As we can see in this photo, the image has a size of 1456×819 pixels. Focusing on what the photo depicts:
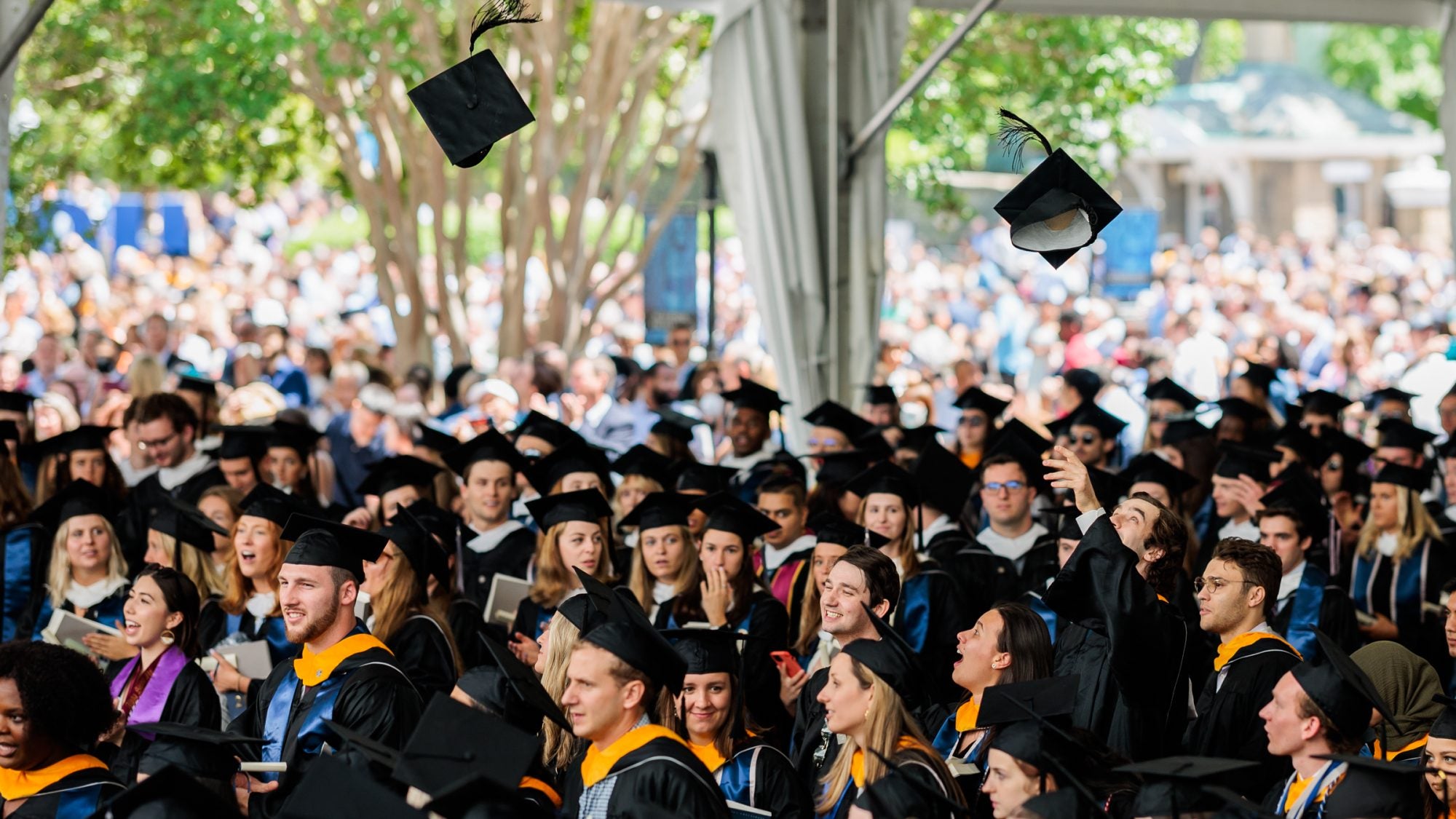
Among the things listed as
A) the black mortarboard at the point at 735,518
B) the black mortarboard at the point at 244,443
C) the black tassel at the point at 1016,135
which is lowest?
the black mortarboard at the point at 735,518

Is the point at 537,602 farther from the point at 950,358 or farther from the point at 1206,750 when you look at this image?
the point at 950,358

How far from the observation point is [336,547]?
212 inches

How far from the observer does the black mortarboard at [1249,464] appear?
26.5ft

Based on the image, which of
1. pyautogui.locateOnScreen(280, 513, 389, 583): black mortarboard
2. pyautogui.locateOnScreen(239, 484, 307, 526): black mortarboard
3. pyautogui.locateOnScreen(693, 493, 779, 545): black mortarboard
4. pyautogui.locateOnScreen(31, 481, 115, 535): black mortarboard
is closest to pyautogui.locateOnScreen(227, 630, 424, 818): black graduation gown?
pyautogui.locateOnScreen(280, 513, 389, 583): black mortarboard

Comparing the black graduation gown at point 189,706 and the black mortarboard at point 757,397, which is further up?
the black mortarboard at point 757,397

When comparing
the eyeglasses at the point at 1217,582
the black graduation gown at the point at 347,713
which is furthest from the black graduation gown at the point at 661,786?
the eyeglasses at the point at 1217,582

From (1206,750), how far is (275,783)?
2902 mm

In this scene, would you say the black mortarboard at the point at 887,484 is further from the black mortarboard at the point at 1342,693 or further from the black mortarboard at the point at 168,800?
the black mortarboard at the point at 168,800

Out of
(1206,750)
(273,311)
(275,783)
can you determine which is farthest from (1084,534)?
(273,311)

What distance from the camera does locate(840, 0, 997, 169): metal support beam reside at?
8.17 m

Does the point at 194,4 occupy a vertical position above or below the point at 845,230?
above

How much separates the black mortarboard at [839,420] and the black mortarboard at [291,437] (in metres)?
2.61

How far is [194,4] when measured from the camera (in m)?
12.8

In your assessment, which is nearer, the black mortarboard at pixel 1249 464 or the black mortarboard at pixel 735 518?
the black mortarboard at pixel 735 518
